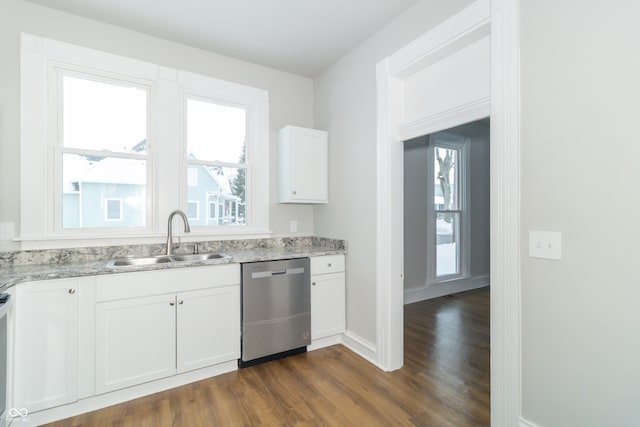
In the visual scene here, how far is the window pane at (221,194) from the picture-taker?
9.83 feet

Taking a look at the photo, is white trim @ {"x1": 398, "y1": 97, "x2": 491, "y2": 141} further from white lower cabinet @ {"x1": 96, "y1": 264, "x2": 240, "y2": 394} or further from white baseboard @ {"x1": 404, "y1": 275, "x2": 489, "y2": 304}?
white baseboard @ {"x1": 404, "y1": 275, "x2": 489, "y2": 304}

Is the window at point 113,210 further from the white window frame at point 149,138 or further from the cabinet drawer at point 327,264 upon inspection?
the cabinet drawer at point 327,264

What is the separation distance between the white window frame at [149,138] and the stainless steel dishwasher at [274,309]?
0.73 meters

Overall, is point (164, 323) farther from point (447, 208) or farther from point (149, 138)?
point (447, 208)

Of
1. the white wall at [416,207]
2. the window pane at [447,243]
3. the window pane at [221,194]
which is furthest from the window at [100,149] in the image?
the window pane at [447,243]

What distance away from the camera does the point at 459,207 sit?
5023 millimetres

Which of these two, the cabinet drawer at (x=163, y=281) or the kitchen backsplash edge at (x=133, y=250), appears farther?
the kitchen backsplash edge at (x=133, y=250)

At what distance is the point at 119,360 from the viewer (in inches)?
80.5

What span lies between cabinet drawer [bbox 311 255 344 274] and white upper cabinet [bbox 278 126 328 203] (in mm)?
660

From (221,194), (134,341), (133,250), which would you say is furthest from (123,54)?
(134,341)

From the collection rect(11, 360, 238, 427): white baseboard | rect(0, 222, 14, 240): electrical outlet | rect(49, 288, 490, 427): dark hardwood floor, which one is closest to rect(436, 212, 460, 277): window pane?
rect(49, 288, 490, 427): dark hardwood floor

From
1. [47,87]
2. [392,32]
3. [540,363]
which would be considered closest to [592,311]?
[540,363]

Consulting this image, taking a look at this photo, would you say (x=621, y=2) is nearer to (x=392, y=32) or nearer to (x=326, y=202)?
(x=392, y=32)

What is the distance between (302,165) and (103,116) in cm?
181
